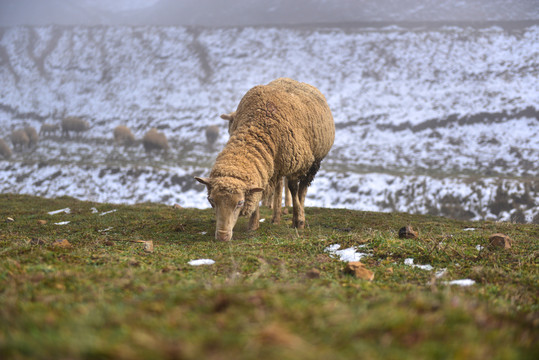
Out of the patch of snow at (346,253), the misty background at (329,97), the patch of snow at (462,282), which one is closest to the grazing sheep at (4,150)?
the misty background at (329,97)

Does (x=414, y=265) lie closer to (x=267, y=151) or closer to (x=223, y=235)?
(x=223, y=235)

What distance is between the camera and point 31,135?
39.9 metres

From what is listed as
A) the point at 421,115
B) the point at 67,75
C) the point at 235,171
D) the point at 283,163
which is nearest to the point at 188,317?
the point at 235,171

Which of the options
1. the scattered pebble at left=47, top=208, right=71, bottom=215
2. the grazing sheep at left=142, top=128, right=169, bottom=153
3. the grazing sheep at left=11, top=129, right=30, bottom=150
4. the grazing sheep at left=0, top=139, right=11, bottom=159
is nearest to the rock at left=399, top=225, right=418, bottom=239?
the scattered pebble at left=47, top=208, right=71, bottom=215

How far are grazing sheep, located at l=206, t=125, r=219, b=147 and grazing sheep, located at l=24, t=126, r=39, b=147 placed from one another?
67.9 feet

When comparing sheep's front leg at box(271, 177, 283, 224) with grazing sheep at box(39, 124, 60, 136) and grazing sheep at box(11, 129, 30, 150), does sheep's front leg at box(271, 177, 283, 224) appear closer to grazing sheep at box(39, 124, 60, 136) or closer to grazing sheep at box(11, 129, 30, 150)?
grazing sheep at box(11, 129, 30, 150)

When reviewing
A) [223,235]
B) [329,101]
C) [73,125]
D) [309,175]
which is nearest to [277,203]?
[309,175]

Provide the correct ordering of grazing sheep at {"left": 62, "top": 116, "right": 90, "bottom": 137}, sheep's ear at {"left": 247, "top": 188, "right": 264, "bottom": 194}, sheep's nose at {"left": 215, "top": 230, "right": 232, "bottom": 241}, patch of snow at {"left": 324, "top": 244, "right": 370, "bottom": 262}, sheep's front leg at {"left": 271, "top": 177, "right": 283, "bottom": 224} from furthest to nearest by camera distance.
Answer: grazing sheep at {"left": 62, "top": 116, "right": 90, "bottom": 137} → sheep's front leg at {"left": 271, "top": 177, "right": 283, "bottom": 224} → sheep's ear at {"left": 247, "top": 188, "right": 264, "bottom": 194} → sheep's nose at {"left": 215, "top": 230, "right": 232, "bottom": 241} → patch of snow at {"left": 324, "top": 244, "right": 370, "bottom": 262}

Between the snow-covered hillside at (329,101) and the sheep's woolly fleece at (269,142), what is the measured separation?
10.6m

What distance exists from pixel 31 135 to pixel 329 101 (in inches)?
1355

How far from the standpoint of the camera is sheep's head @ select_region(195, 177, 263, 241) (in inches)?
233

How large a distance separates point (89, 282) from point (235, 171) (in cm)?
362

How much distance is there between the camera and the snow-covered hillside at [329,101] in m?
20.7

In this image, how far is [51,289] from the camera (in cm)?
255
